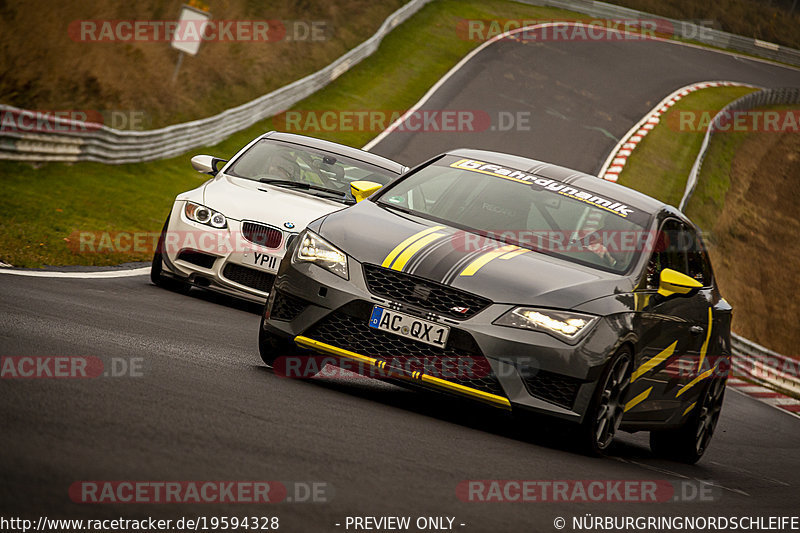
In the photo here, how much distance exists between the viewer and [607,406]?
6.96 metres

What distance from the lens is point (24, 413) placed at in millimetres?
4879

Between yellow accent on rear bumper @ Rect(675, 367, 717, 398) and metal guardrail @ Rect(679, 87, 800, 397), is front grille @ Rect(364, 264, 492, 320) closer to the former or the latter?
yellow accent on rear bumper @ Rect(675, 367, 717, 398)

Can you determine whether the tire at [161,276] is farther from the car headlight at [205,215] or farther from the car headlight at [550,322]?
the car headlight at [550,322]

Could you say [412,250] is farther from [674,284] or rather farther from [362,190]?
[362,190]

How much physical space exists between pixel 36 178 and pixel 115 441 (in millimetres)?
12555

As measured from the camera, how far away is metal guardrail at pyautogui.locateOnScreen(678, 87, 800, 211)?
26.5 m

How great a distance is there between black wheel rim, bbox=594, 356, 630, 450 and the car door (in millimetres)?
141

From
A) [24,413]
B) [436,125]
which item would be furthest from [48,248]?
[436,125]

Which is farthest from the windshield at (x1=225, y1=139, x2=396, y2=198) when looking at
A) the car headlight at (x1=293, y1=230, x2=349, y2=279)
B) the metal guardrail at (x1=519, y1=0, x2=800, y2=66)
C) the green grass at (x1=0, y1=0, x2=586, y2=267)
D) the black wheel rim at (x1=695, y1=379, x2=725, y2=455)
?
the metal guardrail at (x1=519, y1=0, x2=800, y2=66)

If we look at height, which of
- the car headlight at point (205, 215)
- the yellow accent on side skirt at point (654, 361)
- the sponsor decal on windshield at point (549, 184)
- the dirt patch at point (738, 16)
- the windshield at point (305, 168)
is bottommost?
the car headlight at point (205, 215)

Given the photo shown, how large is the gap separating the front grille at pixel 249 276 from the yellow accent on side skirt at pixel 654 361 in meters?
4.07

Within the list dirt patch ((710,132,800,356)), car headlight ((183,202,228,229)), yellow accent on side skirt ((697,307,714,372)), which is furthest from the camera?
dirt patch ((710,132,800,356))

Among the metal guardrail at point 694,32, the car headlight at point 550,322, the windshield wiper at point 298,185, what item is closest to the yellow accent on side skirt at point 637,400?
the car headlight at point 550,322

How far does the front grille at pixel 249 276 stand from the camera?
420 inches
